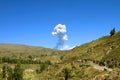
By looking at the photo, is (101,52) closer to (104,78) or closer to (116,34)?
(116,34)

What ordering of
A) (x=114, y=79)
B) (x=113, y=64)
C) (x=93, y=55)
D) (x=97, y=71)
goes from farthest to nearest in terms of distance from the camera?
(x=93, y=55) < (x=113, y=64) < (x=97, y=71) < (x=114, y=79)

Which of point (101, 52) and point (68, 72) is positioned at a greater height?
point (101, 52)

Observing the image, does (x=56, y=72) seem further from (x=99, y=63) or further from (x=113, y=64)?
(x=113, y=64)

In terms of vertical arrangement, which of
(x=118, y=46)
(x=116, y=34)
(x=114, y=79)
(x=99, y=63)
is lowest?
(x=114, y=79)

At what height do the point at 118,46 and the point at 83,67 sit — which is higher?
the point at 118,46

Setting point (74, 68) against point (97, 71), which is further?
point (74, 68)

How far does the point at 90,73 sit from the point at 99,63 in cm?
1576

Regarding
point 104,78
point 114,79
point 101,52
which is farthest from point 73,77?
point 114,79

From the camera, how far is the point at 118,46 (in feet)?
414

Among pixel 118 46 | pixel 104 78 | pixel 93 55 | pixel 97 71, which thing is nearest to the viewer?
pixel 104 78

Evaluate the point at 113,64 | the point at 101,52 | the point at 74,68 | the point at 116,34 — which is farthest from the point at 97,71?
the point at 116,34

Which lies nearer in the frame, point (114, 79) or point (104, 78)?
point (114, 79)

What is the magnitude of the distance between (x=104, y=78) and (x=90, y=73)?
2773 centimetres

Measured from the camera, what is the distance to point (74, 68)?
123625 mm
